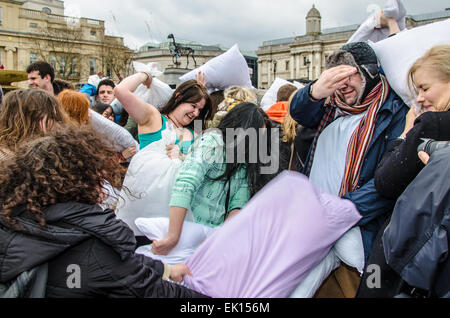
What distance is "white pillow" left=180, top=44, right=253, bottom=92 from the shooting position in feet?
11.9

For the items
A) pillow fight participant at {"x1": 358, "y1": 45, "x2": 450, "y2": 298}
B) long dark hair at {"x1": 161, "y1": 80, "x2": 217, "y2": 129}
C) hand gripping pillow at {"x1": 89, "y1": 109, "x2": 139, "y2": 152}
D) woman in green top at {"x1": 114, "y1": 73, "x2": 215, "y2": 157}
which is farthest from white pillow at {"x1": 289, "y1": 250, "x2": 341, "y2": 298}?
hand gripping pillow at {"x1": 89, "y1": 109, "x2": 139, "y2": 152}

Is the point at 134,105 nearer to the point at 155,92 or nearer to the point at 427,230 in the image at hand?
the point at 155,92

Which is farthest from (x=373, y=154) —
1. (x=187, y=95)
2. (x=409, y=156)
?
(x=187, y=95)

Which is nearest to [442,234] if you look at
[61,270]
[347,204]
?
[347,204]

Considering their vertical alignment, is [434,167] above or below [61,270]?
above

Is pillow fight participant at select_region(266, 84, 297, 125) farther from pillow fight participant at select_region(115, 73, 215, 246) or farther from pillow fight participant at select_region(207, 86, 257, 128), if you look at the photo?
pillow fight participant at select_region(115, 73, 215, 246)

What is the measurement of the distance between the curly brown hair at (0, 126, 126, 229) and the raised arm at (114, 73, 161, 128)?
0.98 m

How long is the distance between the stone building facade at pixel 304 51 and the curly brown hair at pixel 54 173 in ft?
164

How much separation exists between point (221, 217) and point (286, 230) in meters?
0.50

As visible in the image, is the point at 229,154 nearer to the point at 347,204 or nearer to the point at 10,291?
the point at 347,204

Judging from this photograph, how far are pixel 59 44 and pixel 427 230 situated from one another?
45.0m

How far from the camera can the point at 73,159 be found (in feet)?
4.19
